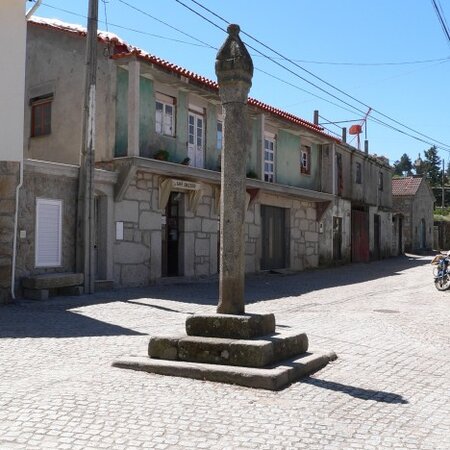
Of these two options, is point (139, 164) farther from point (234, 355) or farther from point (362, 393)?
point (362, 393)

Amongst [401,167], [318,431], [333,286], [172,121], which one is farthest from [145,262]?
[401,167]

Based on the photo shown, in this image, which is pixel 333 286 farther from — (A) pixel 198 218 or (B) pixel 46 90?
(B) pixel 46 90

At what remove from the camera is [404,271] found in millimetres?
21891

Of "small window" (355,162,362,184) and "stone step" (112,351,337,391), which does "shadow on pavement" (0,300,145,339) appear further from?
"small window" (355,162,362,184)

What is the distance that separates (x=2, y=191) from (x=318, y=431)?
8.46 metres

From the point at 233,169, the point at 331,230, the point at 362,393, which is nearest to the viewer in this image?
the point at 362,393

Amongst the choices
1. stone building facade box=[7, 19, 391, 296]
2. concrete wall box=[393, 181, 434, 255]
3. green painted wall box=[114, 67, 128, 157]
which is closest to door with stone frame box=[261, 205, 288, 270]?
stone building facade box=[7, 19, 391, 296]

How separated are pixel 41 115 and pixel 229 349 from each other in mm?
11940

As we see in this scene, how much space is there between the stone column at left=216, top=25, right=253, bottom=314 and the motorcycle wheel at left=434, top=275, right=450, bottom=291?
32.2 ft

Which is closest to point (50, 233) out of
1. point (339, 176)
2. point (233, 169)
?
point (233, 169)

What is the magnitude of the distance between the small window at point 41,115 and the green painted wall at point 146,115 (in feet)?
8.58

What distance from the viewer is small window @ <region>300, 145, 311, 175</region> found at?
22.5 meters

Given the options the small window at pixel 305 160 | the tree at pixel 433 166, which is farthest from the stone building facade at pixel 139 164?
the tree at pixel 433 166

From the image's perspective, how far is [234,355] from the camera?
5.48 m
